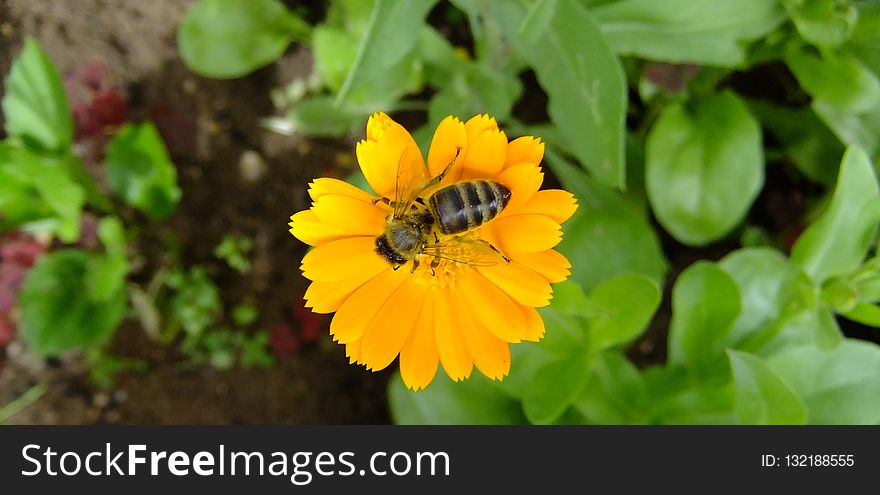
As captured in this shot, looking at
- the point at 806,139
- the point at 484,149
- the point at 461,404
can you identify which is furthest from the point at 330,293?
the point at 806,139

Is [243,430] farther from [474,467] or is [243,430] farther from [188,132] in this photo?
[188,132]

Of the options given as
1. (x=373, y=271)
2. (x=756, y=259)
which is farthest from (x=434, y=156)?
(x=756, y=259)

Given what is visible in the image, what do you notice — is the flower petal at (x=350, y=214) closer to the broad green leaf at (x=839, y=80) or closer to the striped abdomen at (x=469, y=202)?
the striped abdomen at (x=469, y=202)

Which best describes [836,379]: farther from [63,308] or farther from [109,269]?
[63,308]

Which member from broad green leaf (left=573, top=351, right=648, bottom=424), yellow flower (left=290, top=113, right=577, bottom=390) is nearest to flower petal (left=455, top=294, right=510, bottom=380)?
yellow flower (left=290, top=113, right=577, bottom=390)

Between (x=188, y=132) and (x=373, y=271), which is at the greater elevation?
(x=373, y=271)
